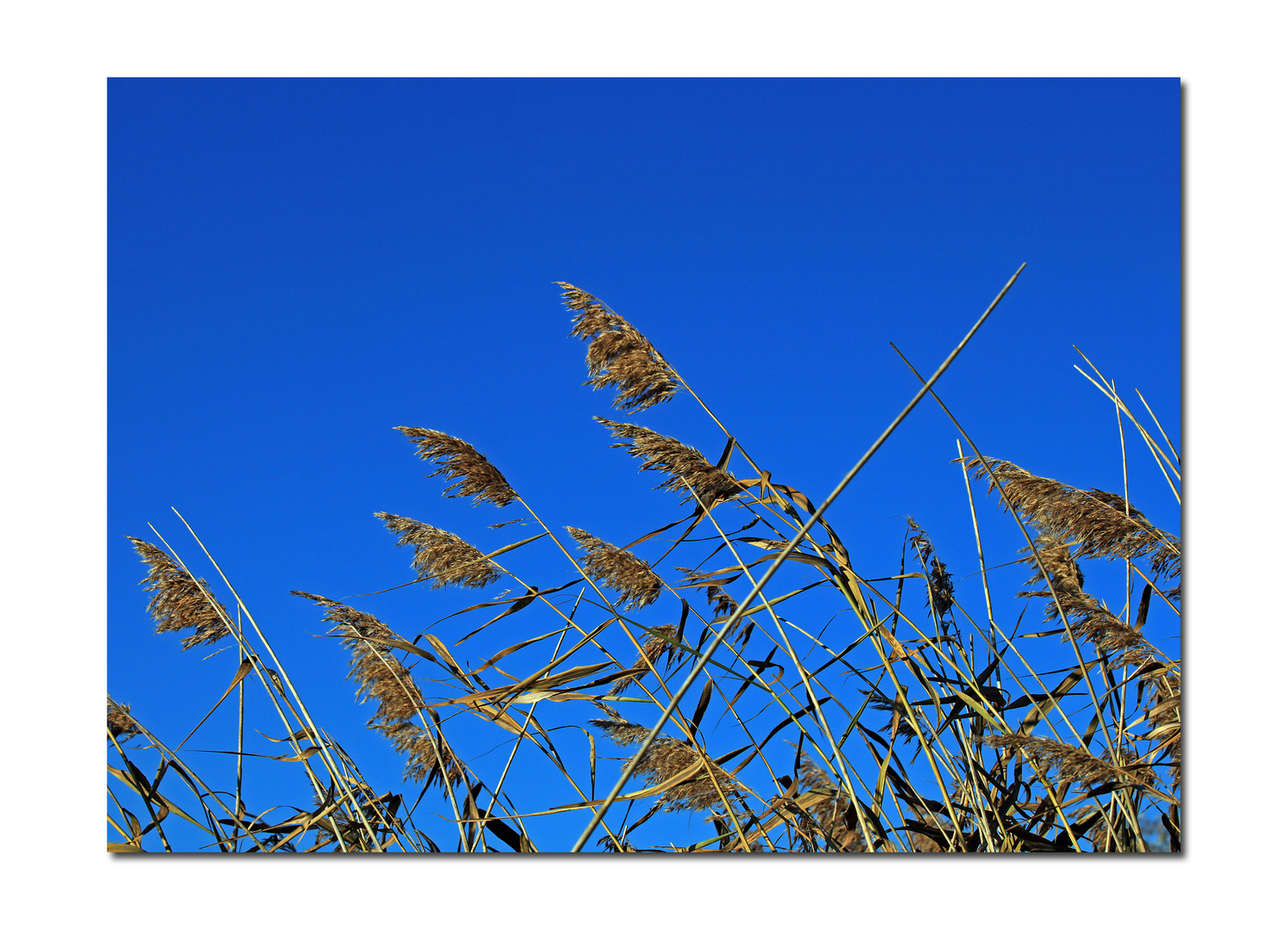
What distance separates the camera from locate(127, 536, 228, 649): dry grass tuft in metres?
2.26

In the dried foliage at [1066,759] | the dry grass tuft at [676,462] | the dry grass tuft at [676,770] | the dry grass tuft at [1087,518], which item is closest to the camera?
the dried foliage at [1066,759]

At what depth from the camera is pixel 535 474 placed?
2.63 metres

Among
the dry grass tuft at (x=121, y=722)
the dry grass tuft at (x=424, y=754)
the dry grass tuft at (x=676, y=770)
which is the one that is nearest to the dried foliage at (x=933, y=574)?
the dry grass tuft at (x=676, y=770)

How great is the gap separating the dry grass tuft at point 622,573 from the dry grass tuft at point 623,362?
0.39 meters

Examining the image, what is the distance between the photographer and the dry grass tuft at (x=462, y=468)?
7.48 ft

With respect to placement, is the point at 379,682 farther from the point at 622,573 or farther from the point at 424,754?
the point at 622,573

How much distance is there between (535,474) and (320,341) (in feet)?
2.92

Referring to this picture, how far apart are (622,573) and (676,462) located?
29 centimetres
